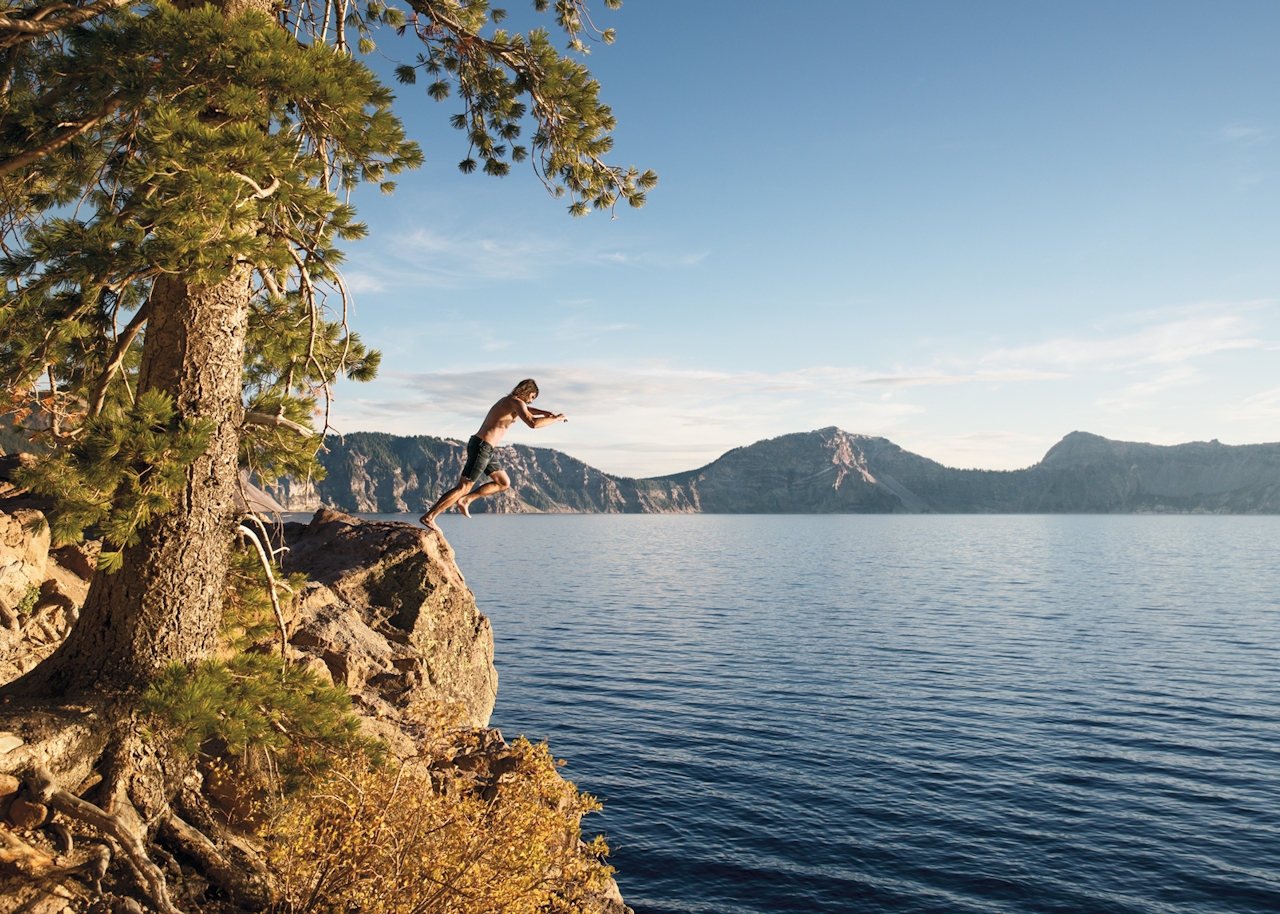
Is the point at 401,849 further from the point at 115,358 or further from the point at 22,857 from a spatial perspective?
the point at 115,358

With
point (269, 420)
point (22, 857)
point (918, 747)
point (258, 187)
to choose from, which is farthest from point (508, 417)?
point (918, 747)

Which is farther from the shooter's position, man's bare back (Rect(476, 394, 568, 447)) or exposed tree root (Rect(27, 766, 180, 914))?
man's bare back (Rect(476, 394, 568, 447))

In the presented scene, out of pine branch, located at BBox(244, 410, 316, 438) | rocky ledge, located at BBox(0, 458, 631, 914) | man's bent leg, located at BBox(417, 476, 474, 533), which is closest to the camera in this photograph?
rocky ledge, located at BBox(0, 458, 631, 914)

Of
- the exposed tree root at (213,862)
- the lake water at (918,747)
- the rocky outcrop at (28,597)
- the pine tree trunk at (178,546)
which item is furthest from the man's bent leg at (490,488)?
the lake water at (918,747)

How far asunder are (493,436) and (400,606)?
6479 mm

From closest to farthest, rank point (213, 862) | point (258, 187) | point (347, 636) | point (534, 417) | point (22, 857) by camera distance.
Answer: point (22, 857) → point (258, 187) → point (213, 862) → point (534, 417) → point (347, 636)

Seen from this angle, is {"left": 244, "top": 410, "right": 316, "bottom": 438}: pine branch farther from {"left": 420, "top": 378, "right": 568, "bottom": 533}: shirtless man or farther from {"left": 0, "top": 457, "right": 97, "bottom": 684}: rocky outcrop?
{"left": 420, "top": 378, "right": 568, "bottom": 533}: shirtless man

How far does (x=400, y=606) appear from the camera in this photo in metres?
17.0

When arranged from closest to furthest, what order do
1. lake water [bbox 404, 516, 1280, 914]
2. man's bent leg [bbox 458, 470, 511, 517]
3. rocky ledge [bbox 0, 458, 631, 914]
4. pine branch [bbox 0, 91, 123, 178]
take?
1. rocky ledge [bbox 0, 458, 631, 914]
2. pine branch [bbox 0, 91, 123, 178]
3. man's bent leg [bbox 458, 470, 511, 517]
4. lake water [bbox 404, 516, 1280, 914]

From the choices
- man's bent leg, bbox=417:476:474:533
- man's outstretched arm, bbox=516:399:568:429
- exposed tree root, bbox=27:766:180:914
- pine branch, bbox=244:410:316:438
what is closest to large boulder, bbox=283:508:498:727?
man's bent leg, bbox=417:476:474:533

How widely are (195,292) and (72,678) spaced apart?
372cm

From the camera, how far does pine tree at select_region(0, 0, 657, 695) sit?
604 cm

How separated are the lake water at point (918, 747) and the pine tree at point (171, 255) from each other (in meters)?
11.1

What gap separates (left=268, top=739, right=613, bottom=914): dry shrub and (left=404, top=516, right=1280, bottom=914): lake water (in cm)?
717
